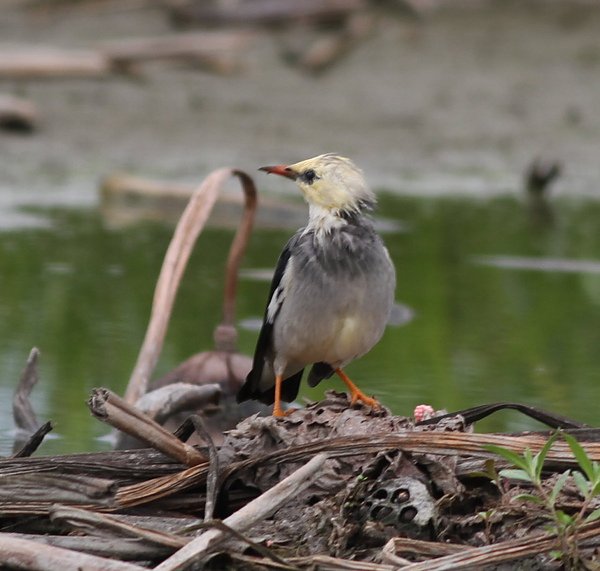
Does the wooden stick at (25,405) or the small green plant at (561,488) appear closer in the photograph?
the small green plant at (561,488)

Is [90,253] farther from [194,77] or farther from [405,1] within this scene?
[405,1]

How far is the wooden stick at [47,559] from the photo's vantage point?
11.9 ft

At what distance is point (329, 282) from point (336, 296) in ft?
0.18

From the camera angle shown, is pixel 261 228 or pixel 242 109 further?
pixel 242 109

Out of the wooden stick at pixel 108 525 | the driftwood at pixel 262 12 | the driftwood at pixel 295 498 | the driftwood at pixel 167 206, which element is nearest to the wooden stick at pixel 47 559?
the driftwood at pixel 295 498

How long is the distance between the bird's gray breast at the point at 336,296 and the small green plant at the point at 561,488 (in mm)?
1292

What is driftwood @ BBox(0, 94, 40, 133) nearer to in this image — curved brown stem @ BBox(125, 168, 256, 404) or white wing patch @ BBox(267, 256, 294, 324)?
curved brown stem @ BBox(125, 168, 256, 404)

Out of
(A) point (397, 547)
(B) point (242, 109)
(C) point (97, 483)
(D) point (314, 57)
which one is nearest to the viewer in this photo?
(A) point (397, 547)

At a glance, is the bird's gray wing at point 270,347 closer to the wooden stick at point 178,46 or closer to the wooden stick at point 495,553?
the wooden stick at point 495,553

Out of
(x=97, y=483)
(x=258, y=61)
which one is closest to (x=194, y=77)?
(x=258, y=61)

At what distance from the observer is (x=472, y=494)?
411 cm

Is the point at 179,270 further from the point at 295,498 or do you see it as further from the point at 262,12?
the point at 262,12

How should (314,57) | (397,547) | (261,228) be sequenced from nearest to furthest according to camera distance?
(397,547) < (261,228) < (314,57)

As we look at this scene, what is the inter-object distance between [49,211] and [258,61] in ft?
17.2
